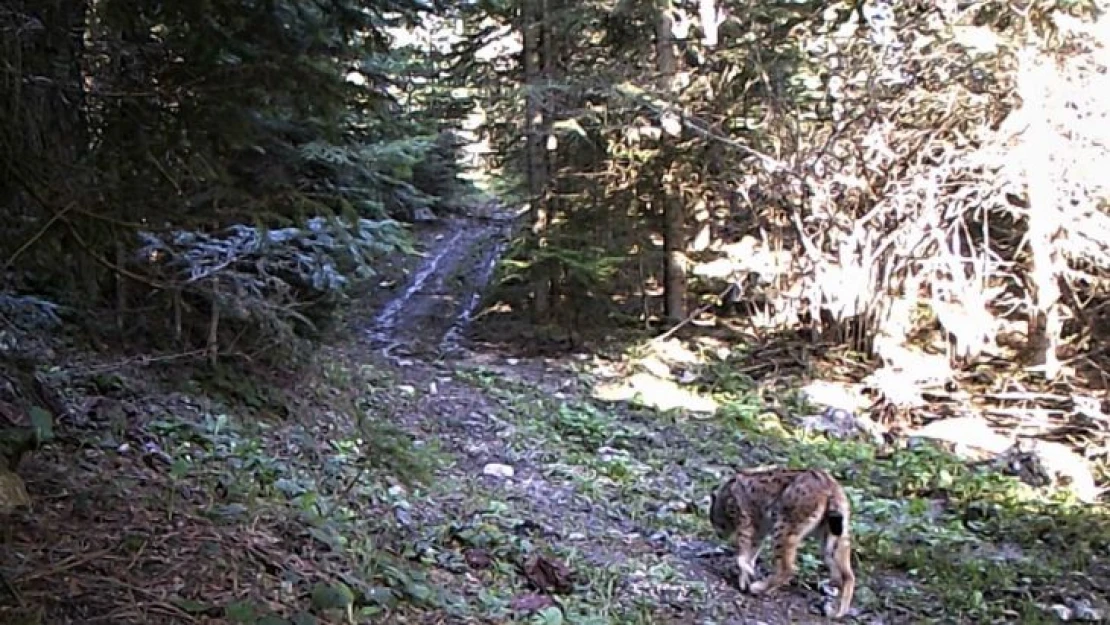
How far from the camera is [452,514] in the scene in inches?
240

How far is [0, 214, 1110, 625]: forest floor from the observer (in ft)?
12.1

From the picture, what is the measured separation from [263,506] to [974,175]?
1046cm

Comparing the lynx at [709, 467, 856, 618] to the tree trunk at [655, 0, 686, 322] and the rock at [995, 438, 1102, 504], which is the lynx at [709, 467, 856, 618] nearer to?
the rock at [995, 438, 1102, 504]

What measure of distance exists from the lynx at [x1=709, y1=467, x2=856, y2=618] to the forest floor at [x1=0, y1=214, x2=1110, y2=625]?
147 millimetres

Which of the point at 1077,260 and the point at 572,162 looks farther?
the point at 572,162

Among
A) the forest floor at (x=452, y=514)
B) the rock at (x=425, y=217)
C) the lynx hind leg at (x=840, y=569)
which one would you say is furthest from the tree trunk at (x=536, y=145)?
the rock at (x=425, y=217)

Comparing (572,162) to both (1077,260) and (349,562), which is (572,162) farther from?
(349,562)

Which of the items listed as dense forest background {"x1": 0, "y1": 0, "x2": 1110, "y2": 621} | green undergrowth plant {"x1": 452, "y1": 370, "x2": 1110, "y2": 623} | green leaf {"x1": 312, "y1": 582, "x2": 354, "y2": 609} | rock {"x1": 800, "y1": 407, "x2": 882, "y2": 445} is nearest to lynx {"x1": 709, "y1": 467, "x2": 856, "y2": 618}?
green undergrowth plant {"x1": 452, "y1": 370, "x2": 1110, "y2": 623}

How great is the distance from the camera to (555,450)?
895cm

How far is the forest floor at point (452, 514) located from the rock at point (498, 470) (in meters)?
0.05

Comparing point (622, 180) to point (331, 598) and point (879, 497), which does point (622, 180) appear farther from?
point (331, 598)

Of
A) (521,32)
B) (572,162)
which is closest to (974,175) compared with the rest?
(572,162)

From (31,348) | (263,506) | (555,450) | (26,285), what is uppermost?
(26,285)

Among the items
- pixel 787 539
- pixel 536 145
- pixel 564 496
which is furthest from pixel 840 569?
pixel 536 145
